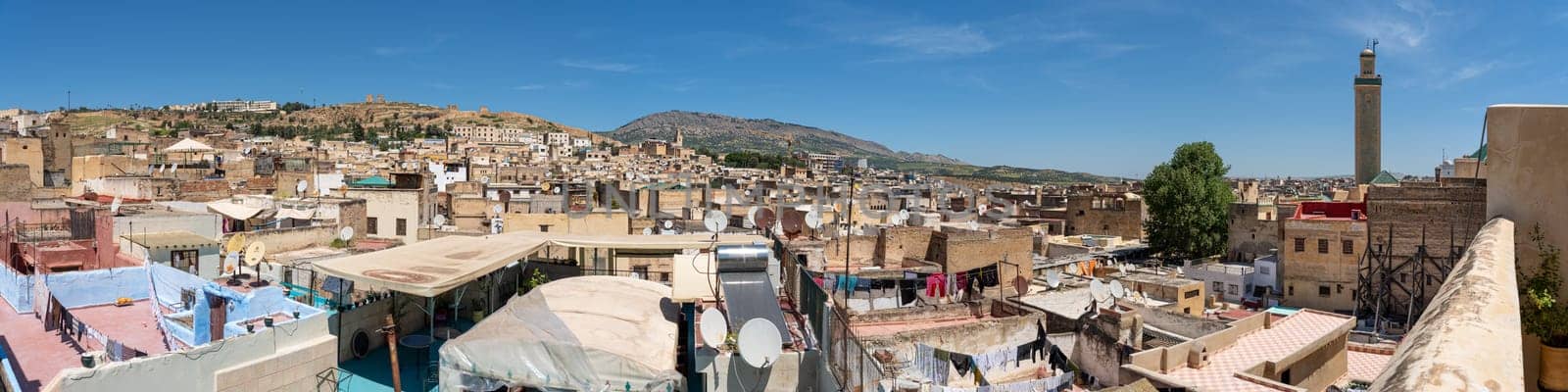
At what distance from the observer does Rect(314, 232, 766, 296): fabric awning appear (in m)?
Answer: 9.99

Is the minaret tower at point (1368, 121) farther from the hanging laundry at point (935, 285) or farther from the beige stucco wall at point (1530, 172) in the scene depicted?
the beige stucco wall at point (1530, 172)

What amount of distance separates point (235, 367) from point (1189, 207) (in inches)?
1354

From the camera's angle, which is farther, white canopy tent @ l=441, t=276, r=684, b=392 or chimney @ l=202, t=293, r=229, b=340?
chimney @ l=202, t=293, r=229, b=340

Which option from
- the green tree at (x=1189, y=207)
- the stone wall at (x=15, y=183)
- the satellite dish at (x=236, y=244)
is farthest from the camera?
the green tree at (x=1189, y=207)

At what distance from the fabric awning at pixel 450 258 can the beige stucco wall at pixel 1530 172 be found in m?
Result: 8.40

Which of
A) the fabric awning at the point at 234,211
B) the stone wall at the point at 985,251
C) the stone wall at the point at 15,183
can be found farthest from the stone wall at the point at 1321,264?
the stone wall at the point at 15,183

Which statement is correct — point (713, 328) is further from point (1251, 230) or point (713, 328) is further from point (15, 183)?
point (1251, 230)

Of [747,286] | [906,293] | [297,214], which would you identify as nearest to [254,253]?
[297,214]

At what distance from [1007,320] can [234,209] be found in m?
16.8

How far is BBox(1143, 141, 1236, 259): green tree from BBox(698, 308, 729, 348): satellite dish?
31332mm

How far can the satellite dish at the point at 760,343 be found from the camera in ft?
21.9

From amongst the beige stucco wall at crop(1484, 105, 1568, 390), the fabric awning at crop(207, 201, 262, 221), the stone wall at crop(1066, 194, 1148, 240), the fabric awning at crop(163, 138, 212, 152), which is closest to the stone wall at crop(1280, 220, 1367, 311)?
the stone wall at crop(1066, 194, 1148, 240)

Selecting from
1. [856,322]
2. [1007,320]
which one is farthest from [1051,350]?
[856,322]

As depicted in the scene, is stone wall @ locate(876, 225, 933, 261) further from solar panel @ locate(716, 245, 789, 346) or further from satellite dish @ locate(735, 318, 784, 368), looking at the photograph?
satellite dish @ locate(735, 318, 784, 368)
